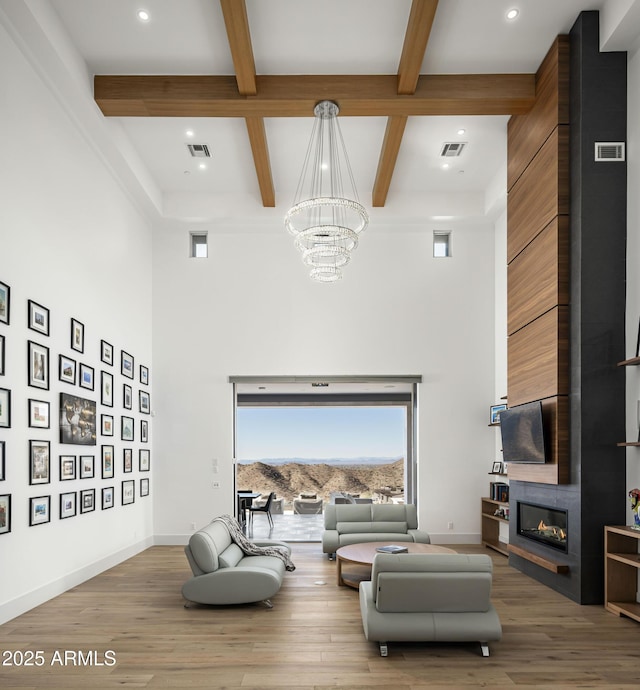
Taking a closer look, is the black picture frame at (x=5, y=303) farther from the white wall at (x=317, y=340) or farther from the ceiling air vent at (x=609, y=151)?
the ceiling air vent at (x=609, y=151)

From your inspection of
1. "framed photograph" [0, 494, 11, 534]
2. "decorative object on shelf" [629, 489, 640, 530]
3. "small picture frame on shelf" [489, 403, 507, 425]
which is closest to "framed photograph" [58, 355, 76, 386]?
"framed photograph" [0, 494, 11, 534]

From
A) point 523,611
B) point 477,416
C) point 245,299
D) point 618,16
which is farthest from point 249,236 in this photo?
point 523,611

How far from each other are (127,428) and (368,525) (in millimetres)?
3882

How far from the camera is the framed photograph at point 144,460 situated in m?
10.6

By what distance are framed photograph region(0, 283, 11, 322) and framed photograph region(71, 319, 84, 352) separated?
5.00 ft

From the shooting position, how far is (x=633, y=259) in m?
6.69

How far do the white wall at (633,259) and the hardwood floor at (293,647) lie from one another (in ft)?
5.17

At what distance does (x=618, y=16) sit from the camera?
6461 mm

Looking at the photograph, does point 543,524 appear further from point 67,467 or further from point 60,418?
point 60,418

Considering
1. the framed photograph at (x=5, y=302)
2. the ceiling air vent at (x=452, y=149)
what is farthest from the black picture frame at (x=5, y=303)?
the ceiling air vent at (x=452, y=149)

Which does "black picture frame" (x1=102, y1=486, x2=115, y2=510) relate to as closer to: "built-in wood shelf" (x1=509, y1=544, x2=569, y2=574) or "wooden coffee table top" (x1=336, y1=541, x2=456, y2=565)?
"wooden coffee table top" (x1=336, y1=541, x2=456, y2=565)

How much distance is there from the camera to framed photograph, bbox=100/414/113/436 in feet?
28.9

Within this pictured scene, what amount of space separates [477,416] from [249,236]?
5.12 metres

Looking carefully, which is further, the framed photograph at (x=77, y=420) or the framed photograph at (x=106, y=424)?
the framed photograph at (x=106, y=424)
